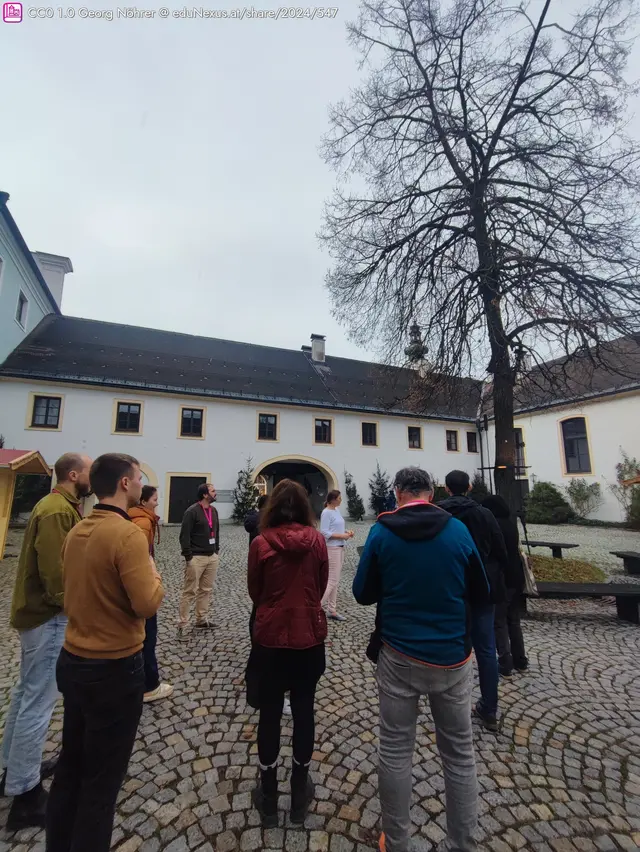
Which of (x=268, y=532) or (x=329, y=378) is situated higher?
(x=329, y=378)

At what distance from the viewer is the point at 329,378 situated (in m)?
25.9

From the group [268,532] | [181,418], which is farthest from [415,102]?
[181,418]

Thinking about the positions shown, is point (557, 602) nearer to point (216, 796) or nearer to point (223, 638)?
point (223, 638)

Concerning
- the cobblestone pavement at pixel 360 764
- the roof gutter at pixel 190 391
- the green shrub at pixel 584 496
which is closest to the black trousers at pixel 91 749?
the cobblestone pavement at pixel 360 764

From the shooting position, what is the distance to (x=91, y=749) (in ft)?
5.51

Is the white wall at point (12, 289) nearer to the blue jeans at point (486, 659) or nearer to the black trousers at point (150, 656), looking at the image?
the black trousers at point (150, 656)

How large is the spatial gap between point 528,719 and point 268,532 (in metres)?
2.66

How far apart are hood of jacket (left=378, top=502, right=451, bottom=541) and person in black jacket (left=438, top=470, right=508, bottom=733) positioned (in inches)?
43.4

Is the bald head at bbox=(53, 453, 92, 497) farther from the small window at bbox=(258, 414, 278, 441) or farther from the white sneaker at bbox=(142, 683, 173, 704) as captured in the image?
the small window at bbox=(258, 414, 278, 441)

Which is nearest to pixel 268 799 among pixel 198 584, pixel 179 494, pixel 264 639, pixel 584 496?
pixel 264 639

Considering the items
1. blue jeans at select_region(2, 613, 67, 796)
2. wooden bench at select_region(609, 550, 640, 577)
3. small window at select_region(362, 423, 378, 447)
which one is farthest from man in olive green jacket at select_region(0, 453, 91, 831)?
small window at select_region(362, 423, 378, 447)

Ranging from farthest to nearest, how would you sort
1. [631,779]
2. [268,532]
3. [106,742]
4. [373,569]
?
1. [631,779]
2. [268,532]
3. [373,569]
4. [106,742]

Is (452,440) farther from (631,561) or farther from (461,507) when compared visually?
(461,507)

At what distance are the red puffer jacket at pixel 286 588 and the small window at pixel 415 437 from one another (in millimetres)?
22820
